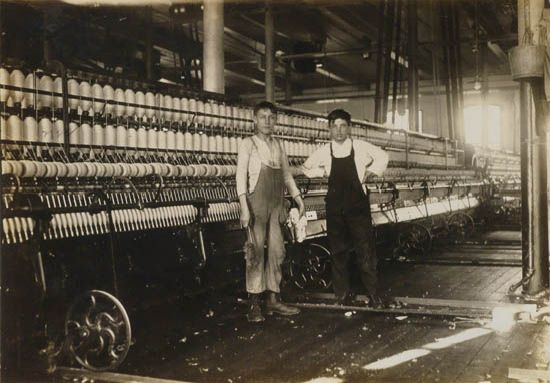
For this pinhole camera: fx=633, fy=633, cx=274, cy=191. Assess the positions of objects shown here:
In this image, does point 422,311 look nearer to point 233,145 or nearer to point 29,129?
point 233,145

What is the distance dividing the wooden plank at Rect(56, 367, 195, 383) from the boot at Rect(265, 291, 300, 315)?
1.81 m

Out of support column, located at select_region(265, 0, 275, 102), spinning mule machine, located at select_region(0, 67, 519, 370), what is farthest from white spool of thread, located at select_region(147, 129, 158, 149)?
support column, located at select_region(265, 0, 275, 102)

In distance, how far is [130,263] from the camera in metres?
4.93

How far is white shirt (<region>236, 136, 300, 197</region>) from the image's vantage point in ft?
16.1

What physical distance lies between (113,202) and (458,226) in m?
8.37

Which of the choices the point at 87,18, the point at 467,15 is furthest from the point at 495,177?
the point at 87,18

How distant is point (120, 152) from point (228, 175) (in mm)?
1225

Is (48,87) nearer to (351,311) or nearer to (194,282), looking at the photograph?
(194,282)

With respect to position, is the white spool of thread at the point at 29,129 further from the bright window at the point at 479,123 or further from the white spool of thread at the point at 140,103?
the bright window at the point at 479,123

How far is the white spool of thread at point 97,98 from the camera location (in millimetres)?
4547

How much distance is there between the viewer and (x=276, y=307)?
5.19 m

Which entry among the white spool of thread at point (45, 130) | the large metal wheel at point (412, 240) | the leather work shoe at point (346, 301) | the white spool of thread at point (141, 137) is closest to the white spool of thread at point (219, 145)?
the white spool of thread at point (141, 137)

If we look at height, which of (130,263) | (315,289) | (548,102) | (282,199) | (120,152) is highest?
(548,102)

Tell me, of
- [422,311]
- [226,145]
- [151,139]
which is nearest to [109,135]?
[151,139]
